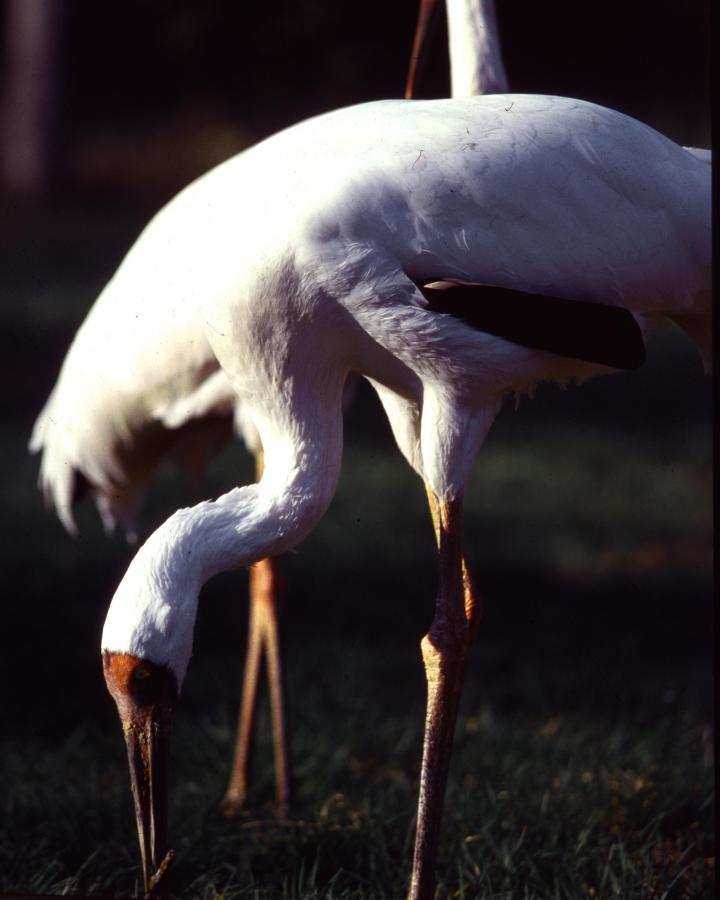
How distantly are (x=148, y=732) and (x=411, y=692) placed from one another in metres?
2.34

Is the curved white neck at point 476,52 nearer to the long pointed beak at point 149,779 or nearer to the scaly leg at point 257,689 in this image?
the scaly leg at point 257,689

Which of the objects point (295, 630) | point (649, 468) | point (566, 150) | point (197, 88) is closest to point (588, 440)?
point (649, 468)

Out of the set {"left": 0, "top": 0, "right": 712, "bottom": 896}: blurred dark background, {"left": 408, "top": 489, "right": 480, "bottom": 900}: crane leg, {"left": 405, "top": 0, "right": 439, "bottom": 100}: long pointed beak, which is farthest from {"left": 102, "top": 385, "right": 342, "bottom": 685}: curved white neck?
{"left": 405, "top": 0, "right": 439, "bottom": 100}: long pointed beak

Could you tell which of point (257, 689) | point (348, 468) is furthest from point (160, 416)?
point (348, 468)

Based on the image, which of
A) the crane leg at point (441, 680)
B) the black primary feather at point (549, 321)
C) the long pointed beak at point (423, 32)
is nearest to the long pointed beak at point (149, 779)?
the crane leg at point (441, 680)

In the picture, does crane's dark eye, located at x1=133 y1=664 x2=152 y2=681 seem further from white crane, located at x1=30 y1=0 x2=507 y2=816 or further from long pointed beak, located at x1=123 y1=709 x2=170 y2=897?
white crane, located at x1=30 y1=0 x2=507 y2=816

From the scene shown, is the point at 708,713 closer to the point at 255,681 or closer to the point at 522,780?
the point at 522,780

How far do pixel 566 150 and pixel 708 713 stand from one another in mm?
2542

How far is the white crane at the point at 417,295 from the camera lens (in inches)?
128

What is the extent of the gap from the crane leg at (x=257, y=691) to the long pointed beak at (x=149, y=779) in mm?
1116

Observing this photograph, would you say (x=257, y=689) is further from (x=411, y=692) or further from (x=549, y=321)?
(x=549, y=321)

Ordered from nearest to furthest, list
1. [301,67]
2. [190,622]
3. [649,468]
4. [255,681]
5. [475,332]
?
[190,622] → [475,332] → [255,681] → [649,468] → [301,67]

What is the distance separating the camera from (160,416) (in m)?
4.60

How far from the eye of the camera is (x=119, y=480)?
16.0 feet
